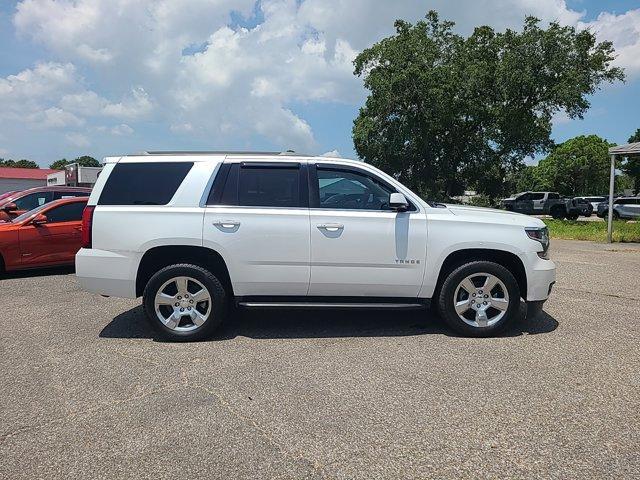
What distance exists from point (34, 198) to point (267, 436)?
35.2ft

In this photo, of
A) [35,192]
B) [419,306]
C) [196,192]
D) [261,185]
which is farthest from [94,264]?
[35,192]

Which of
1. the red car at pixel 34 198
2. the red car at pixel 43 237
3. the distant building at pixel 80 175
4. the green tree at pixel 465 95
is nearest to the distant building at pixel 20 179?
the distant building at pixel 80 175

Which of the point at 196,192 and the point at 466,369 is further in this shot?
the point at 196,192

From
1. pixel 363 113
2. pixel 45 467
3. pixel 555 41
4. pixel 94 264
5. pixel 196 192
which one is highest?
pixel 555 41

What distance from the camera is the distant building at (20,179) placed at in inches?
3044

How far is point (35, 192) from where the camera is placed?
1168 cm

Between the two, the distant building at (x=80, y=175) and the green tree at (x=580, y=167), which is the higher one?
the green tree at (x=580, y=167)

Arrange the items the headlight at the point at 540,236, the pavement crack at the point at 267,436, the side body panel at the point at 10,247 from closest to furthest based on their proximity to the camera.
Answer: the pavement crack at the point at 267,436, the headlight at the point at 540,236, the side body panel at the point at 10,247

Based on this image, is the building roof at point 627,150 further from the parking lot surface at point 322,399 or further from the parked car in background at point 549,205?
the parked car in background at point 549,205

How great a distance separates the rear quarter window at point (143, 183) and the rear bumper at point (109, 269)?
21.2 inches

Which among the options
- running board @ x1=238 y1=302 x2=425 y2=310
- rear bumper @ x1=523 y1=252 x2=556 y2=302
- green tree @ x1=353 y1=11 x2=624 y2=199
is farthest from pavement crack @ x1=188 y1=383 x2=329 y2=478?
green tree @ x1=353 y1=11 x2=624 y2=199

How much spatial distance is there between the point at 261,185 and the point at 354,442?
294 centimetres

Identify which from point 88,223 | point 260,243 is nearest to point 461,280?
point 260,243

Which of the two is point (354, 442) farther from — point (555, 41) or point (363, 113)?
point (363, 113)
